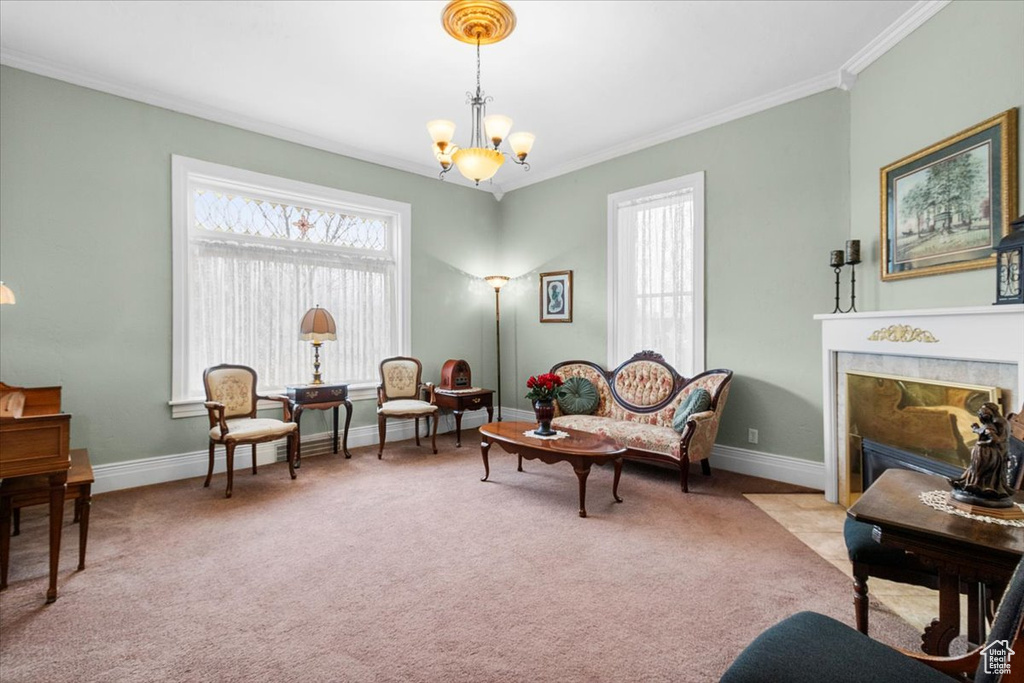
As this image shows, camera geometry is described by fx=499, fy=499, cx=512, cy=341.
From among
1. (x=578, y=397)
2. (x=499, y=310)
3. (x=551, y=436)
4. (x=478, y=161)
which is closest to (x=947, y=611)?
(x=551, y=436)

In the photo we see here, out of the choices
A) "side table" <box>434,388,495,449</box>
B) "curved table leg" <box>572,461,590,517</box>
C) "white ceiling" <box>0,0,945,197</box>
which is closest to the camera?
"white ceiling" <box>0,0,945,197</box>

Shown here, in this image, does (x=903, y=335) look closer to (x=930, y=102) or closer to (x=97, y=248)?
(x=930, y=102)

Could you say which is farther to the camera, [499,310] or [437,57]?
[499,310]

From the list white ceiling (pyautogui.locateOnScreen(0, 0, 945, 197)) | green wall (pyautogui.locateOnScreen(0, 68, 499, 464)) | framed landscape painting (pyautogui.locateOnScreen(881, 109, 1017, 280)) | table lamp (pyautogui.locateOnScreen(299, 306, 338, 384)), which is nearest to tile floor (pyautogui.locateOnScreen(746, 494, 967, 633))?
framed landscape painting (pyautogui.locateOnScreen(881, 109, 1017, 280))

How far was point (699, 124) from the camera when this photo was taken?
4.64 m

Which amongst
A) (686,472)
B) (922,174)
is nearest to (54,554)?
(686,472)

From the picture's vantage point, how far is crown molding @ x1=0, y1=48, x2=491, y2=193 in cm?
356

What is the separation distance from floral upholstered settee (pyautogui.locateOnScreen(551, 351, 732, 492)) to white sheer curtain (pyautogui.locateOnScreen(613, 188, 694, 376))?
0.93 feet

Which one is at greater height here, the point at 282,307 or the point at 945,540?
the point at 282,307

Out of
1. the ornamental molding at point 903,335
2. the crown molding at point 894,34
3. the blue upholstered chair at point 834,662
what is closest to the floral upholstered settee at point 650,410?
the ornamental molding at point 903,335

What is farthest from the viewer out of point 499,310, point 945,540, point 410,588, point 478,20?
point 499,310

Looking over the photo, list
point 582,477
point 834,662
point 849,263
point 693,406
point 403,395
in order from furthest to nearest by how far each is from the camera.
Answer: point 403,395, point 693,406, point 849,263, point 582,477, point 834,662

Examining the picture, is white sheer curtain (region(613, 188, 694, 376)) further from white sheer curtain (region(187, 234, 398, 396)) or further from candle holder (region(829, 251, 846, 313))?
white sheer curtain (region(187, 234, 398, 396))

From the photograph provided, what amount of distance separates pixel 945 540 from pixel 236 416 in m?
4.61
